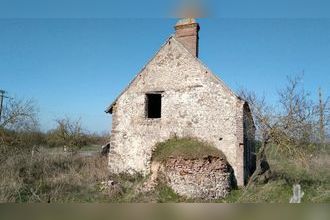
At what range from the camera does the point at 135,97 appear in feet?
65.0

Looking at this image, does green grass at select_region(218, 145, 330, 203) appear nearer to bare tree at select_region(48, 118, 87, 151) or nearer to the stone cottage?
the stone cottage

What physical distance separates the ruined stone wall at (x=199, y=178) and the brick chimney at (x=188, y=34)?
669 cm

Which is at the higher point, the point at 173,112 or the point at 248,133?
the point at 173,112

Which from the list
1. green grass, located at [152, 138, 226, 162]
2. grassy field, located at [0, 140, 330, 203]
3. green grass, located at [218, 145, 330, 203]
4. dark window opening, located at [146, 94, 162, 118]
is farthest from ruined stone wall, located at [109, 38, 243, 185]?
green grass, located at [218, 145, 330, 203]

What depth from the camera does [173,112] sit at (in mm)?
18828

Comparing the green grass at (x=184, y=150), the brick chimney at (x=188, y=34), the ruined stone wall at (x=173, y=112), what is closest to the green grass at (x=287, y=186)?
the ruined stone wall at (x=173, y=112)

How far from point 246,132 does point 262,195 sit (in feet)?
14.3

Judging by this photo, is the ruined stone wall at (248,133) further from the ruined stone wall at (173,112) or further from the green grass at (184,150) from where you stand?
the green grass at (184,150)

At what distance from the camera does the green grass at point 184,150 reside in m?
16.3

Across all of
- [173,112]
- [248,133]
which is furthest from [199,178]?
[248,133]

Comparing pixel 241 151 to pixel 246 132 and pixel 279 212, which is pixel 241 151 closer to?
pixel 246 132

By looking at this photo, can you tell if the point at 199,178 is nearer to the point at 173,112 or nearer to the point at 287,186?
the point at 173,112

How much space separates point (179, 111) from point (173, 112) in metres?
0.35

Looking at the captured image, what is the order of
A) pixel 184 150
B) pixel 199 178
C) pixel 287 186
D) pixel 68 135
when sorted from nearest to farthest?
pixel 199 178 → pixel 184 150 → pixel 287 186 → pixel 68 135
